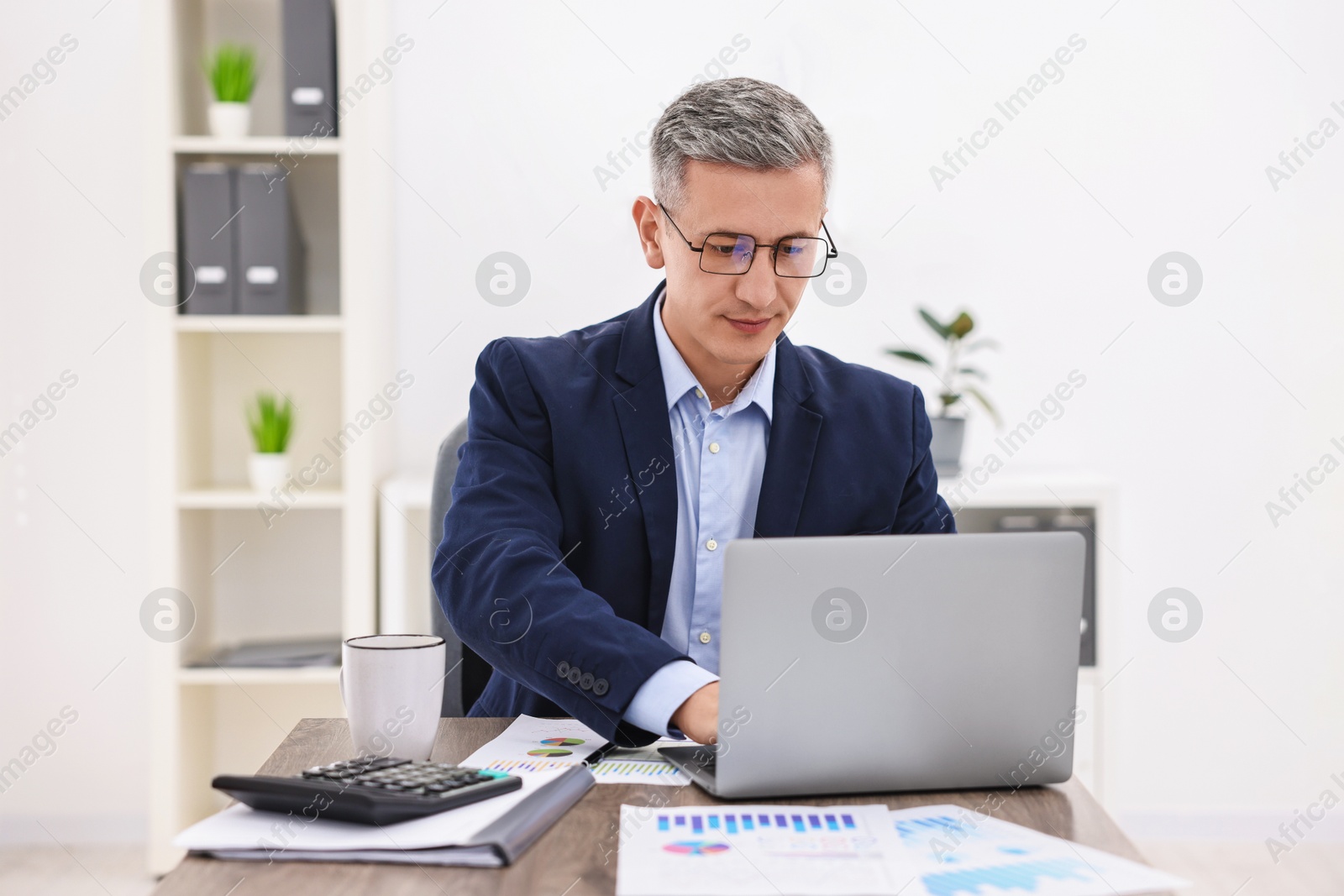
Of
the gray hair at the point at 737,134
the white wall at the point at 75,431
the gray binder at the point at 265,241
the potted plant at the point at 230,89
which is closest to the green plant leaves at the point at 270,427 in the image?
the gray binder at the point at 265,241

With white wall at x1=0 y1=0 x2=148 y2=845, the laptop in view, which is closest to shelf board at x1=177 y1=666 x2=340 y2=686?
white wall at x1=0 y1=0 x2=148 y2=845

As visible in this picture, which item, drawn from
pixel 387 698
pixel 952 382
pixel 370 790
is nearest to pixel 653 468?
pixel 387 698

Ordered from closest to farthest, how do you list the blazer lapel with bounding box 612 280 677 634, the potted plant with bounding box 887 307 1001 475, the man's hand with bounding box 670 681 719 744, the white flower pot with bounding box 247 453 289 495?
the man's hand with bounding box 670 681 719 744, the blazer lapel with bounding box 612 280 677 634, the potted plant with bounding box 887 307 1001 475, the white flower pot with bounding box 247 453 289 495

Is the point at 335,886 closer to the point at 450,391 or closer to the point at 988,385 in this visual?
the point at 450,391

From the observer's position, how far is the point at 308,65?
2510mm

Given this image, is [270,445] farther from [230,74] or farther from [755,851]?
[755,851]

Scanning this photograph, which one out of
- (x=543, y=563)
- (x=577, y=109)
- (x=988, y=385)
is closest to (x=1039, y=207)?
(x=988, y=385)

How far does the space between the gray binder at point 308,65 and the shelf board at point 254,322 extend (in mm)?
404

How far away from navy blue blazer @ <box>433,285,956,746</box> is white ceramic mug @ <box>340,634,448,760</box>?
23cm

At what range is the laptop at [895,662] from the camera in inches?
34.9

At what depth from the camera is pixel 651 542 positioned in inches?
56.9

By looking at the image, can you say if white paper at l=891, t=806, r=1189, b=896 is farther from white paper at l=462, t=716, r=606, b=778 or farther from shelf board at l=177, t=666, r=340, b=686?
shelf board at l=177, t=666, r=340, b=686

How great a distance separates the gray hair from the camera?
A: 1347mm

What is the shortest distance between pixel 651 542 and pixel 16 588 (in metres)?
2.01
